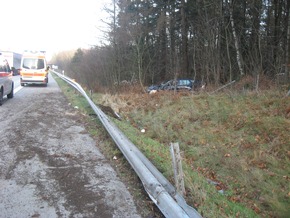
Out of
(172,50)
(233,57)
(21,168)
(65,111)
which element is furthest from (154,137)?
(172,50)

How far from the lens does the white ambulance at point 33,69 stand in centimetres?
2107

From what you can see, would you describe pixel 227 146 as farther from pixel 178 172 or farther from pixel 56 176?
pixel 56 176

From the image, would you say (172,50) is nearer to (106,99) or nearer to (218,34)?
(218,34)

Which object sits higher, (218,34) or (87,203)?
(218,34)

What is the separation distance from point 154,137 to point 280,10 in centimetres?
1642

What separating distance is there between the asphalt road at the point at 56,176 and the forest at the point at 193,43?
10592 mm

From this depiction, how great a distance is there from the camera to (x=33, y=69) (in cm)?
2141

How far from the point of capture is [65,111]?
10.7m

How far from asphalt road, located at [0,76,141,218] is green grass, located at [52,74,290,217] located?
0.81 m

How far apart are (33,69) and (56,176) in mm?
18312

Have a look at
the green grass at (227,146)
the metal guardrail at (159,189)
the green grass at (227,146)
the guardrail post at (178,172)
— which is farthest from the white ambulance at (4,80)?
the guardrail post at (178,172)

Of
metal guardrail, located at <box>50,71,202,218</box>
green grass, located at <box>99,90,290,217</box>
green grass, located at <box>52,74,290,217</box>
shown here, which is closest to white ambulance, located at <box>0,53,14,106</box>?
green grass, located at <box>52,74,290,217</box>

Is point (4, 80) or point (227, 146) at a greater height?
point (4, 80)

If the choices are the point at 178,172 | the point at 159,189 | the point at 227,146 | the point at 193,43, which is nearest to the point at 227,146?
the point at 227,146
